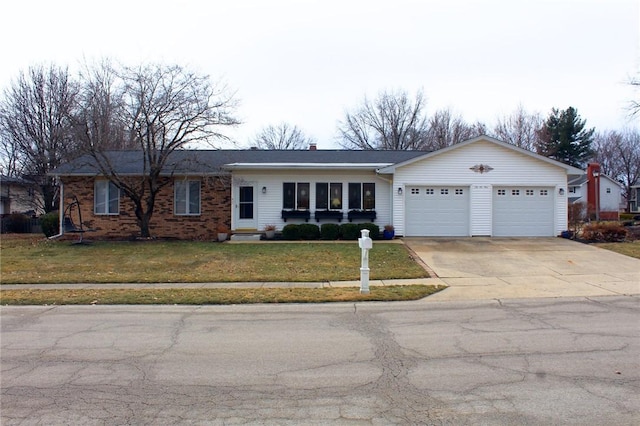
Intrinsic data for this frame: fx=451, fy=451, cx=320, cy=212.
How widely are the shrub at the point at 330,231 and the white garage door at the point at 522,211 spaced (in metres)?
7.02

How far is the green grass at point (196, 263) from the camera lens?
465 inches

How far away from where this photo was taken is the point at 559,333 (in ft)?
21.2

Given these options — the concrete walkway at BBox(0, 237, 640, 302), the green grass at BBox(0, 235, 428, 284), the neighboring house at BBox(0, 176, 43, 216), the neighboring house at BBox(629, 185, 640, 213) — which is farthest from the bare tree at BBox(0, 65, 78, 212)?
the neighboring house at BBox(629, 185, 640, 213)

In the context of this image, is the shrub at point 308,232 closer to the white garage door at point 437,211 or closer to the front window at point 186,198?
the white garage door at point 437,211

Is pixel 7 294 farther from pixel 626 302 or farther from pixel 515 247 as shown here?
pixel 515 247

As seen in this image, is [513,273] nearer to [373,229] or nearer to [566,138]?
[373,229]

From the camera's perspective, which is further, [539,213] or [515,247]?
[539,213]

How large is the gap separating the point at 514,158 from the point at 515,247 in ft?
16.6

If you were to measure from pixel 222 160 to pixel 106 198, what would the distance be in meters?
5.72

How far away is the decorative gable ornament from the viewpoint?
19.8m

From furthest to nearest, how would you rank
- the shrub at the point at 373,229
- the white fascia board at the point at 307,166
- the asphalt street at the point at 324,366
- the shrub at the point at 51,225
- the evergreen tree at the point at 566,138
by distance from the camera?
1. the evergreen tree at the point at 566,138
2. the shrub at the point at 51,225
3. the white fascia board at the point at 307,166
4. the shrub at the point at 373,229
5. the asphalt street at the point at 324,366

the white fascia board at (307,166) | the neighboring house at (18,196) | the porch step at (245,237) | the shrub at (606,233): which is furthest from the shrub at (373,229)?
the neighboring house at (18,196)

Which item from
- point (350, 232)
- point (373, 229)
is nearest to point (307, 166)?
point (350, 232)

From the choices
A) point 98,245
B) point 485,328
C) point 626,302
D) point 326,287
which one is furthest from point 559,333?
point 98,245
